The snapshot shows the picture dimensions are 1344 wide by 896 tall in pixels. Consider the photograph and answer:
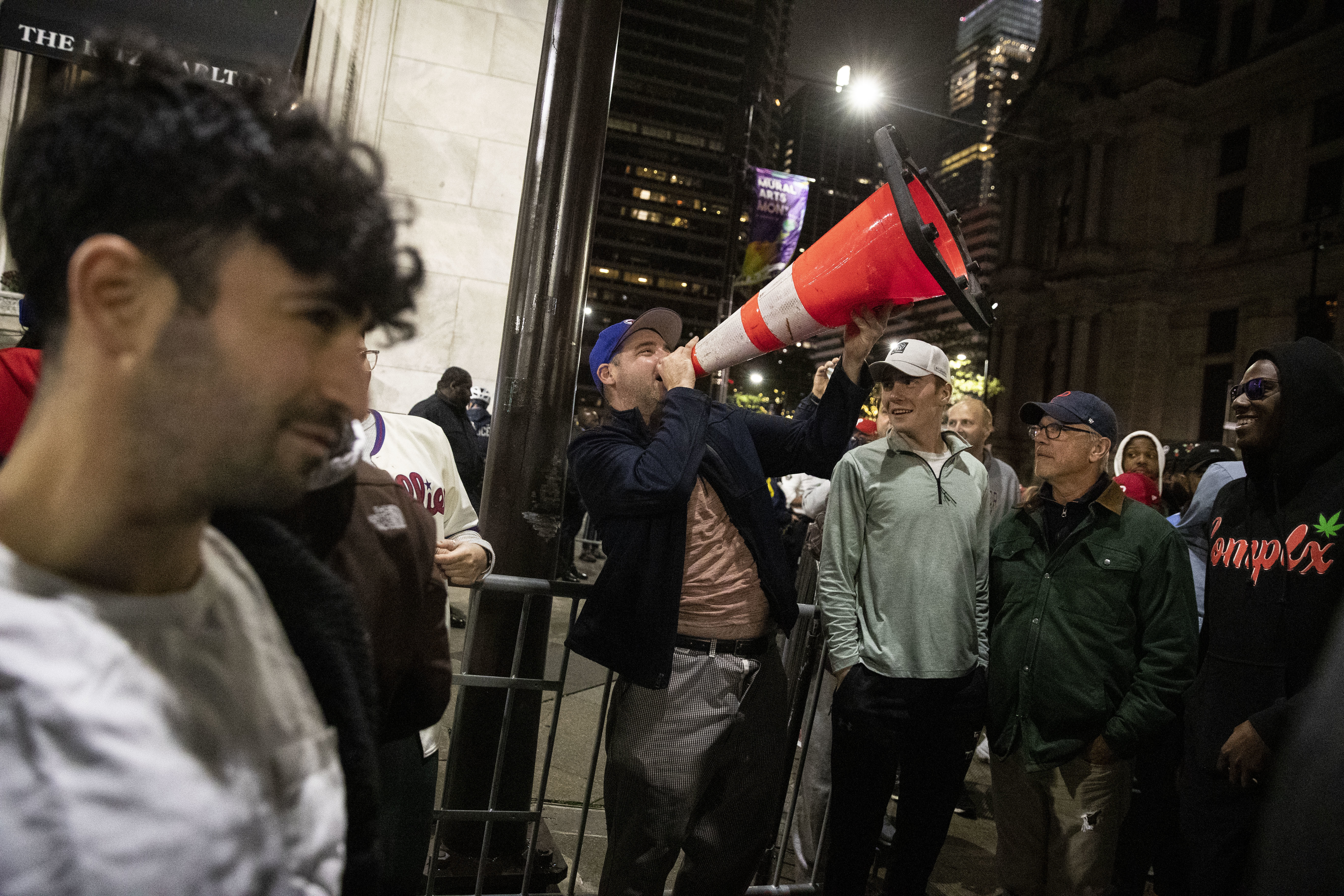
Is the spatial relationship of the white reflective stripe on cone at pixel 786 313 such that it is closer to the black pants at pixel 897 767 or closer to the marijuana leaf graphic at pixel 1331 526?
the black pants at pixel 897 767

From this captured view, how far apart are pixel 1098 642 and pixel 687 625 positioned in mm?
1653

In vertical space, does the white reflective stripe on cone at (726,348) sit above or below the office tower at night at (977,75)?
below

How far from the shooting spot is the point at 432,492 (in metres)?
2.91

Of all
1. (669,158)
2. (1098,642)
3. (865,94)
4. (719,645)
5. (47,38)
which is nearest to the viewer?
(719,645)

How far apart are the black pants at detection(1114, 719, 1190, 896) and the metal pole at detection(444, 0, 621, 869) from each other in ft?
8.71

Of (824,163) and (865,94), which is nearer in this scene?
(865,94)

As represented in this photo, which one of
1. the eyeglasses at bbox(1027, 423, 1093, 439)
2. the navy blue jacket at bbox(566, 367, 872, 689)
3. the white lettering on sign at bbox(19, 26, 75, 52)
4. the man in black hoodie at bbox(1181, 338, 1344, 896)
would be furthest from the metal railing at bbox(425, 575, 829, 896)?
the white lettering on sign at bbox(19, 26, 75, 52)

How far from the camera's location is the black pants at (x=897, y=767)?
3.25 metres

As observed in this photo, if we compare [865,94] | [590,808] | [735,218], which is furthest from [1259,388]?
[735,218]

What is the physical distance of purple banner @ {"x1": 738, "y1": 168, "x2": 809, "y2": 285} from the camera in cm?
2078

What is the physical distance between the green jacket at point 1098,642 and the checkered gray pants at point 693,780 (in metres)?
1.10

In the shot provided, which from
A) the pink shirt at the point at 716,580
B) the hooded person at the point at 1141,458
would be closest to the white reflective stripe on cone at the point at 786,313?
the pink shirt at the point at 716,580

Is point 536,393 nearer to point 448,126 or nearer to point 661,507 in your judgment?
point 661,507

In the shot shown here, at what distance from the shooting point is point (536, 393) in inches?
130
